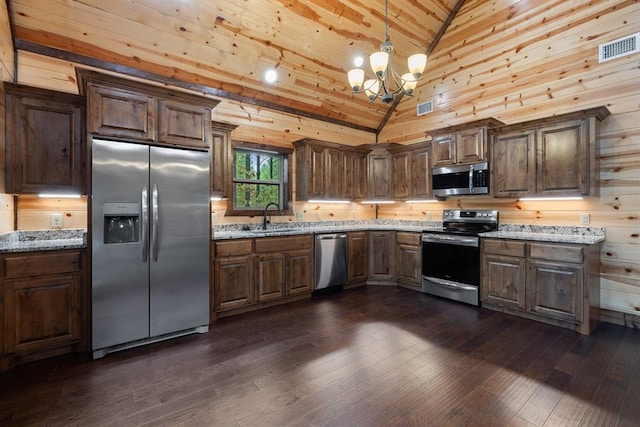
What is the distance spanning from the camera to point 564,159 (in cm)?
362

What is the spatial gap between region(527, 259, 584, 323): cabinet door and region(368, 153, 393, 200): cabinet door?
2.63 metres

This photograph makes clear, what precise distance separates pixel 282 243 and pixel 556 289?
3.36 meters

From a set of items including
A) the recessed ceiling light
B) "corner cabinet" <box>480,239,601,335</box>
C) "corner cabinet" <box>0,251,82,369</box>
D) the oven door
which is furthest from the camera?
the recessed ceiling light

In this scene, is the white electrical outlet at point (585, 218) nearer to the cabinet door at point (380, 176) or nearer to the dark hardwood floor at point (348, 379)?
the dark hardwood floor at point (348, 379)

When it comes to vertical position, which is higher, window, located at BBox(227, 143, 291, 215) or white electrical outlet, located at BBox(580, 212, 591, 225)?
window, located at BBox(227, 143, 291, 215)

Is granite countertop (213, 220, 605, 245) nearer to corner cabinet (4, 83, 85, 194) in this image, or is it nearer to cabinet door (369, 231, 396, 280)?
Answer: cabinet door (369, 231, 396, 280)

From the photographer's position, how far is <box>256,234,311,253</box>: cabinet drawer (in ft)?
13.1

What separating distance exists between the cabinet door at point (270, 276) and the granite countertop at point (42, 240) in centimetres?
191

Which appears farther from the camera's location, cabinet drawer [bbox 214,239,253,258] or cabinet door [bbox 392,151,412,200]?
cabinet door [bbox 392,151,412,200]

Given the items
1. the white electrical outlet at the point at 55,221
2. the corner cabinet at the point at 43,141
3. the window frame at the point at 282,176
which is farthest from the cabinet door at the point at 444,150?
the white electrical outlet at the point at 55,221

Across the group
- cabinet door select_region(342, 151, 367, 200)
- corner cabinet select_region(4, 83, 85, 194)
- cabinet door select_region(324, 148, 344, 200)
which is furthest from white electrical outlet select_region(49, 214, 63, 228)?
cabinet door select_region(342, 151, 367, 200)

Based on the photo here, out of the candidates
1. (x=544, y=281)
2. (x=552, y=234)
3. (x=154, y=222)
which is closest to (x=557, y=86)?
(x=552, y=234)

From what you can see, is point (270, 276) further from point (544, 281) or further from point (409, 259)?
point (544, 281)

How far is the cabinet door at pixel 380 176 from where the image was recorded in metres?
5.66
